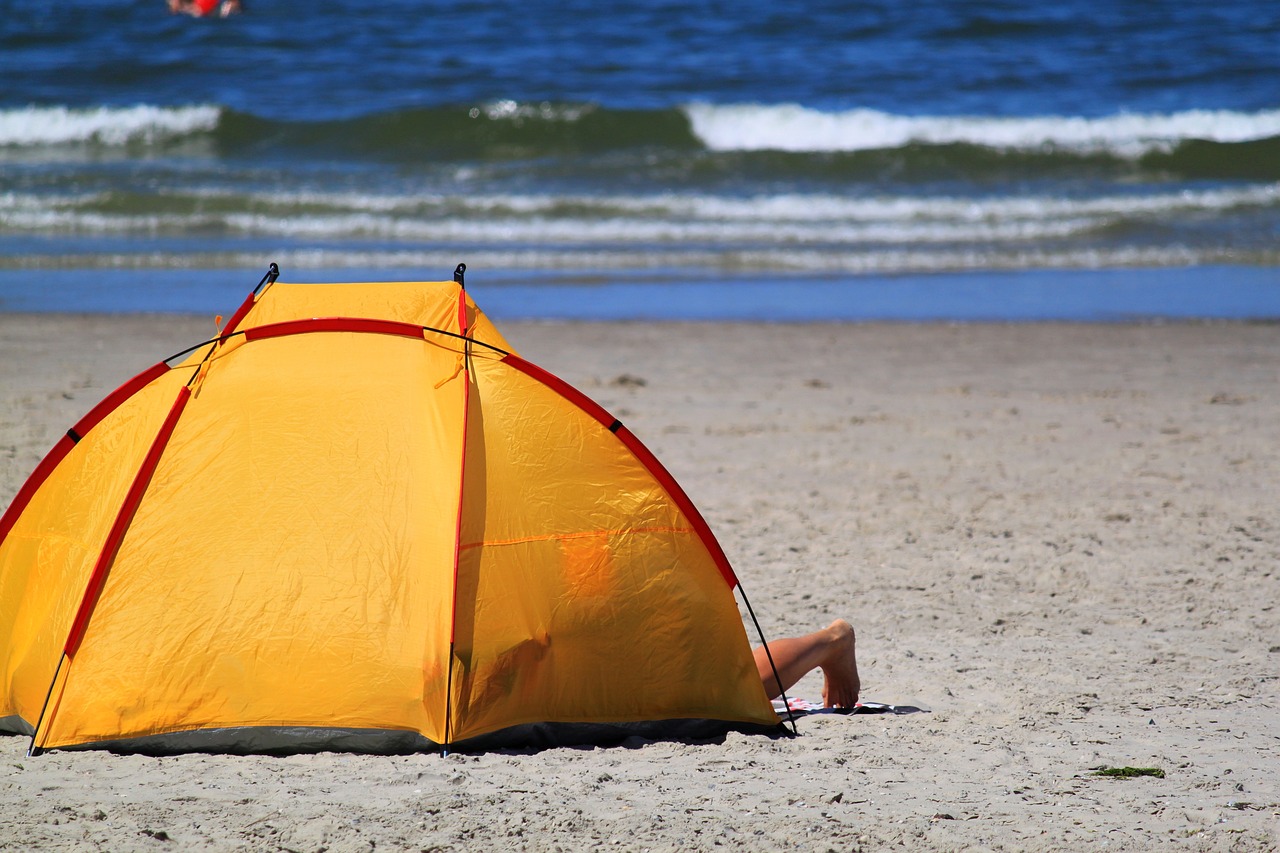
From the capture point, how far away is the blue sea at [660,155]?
12.8 m

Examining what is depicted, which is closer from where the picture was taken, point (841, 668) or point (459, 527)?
point (459, 527)

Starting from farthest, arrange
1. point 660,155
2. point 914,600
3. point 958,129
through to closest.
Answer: point 958,129 → point 660,155 → point 914,600

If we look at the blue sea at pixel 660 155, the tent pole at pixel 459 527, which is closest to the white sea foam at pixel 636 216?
the blue sea at pixel 660 155

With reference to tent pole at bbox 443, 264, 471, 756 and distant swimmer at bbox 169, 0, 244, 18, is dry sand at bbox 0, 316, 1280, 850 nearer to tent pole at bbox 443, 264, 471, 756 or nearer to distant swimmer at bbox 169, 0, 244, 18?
tent pole at bbox 443, 264, 471, 756

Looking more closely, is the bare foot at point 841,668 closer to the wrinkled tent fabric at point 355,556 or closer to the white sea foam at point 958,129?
the wrinkled tent fabric at point 355,556

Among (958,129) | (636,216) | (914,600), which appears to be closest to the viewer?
(914,600)

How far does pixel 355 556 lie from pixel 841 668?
159 centimetres

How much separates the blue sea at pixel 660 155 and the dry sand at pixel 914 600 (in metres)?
2.00

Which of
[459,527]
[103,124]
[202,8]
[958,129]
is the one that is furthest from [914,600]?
[202,8]

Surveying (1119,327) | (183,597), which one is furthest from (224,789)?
(1119,327)

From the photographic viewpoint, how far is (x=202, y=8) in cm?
2675

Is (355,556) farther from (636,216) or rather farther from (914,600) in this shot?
(636,216)

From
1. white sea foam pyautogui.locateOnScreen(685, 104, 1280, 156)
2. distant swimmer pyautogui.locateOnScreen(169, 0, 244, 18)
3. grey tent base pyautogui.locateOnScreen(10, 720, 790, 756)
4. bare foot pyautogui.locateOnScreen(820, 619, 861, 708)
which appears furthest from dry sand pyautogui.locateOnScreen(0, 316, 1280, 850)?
distant swimmer pyautogui.locateOnScreen(169, 0, 244, 18)

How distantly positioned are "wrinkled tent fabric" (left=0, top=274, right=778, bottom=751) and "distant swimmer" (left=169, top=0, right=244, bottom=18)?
24.9 m
